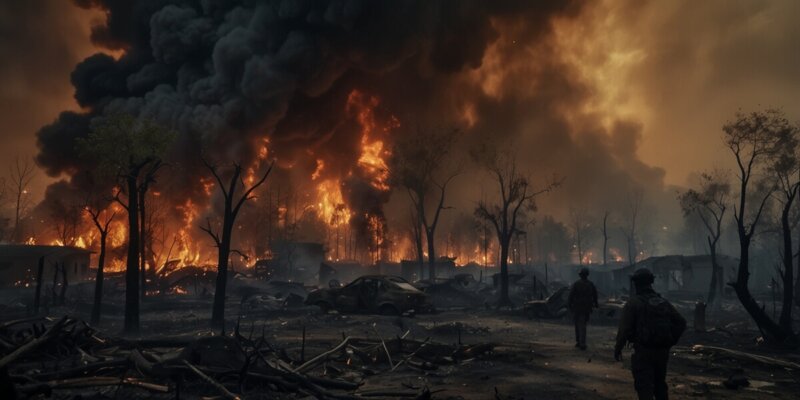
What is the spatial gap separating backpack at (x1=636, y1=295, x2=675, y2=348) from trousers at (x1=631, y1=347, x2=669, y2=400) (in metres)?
0.08

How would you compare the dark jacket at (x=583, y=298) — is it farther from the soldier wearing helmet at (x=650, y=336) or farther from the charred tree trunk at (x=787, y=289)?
the soldier wearing helmet at (x=650, y=336)

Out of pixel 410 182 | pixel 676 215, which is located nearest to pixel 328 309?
pixel 410 182

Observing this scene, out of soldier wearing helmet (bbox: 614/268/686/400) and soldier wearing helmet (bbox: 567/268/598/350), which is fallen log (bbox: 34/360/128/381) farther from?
soldier wearing helmet (bbox: 567/268/598/350)

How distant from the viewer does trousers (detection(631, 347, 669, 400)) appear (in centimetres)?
520

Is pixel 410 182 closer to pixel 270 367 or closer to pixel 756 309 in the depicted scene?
pixel 756 309

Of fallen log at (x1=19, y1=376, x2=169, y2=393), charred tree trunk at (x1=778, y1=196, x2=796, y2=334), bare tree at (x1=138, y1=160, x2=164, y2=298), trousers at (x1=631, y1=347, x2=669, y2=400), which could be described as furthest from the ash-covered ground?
bare tree at (x1=138, y1=160, x2=164, y2=298)

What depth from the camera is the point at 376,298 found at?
1720 centimetres

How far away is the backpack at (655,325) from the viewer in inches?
203

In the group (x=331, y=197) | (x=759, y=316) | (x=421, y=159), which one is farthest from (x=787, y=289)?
(x=331, y=197)

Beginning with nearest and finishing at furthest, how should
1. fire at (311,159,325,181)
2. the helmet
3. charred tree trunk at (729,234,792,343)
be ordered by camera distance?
1. the helmet
2. charred tree trunk at (729,234,792,343)
3. fire at (311,159,325,181)

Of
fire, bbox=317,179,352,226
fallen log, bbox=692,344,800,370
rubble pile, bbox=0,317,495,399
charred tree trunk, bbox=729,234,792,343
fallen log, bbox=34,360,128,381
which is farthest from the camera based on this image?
fire, bbox=317,179,352,226

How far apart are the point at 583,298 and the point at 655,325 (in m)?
6.30

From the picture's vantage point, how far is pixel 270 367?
272 inches

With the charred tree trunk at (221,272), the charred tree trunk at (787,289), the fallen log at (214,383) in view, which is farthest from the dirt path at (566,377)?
the charred tree trunk at (221,272)
